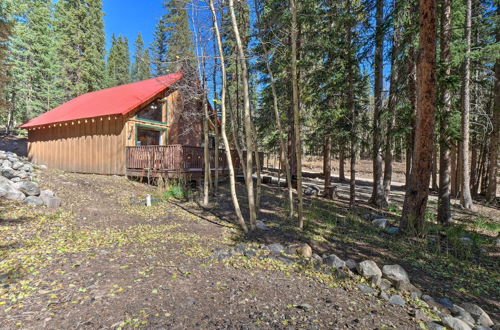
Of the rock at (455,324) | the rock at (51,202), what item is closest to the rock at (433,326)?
the rock at (455,324)

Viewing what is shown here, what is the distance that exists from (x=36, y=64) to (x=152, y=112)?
1714 centimetres

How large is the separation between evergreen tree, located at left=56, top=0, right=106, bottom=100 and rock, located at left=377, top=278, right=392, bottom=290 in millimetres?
25646

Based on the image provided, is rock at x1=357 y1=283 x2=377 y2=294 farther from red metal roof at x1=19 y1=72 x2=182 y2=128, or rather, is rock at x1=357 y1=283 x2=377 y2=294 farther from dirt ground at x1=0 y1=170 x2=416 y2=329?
red metal roof at x1=19 y1=72 x2=182 y2=128

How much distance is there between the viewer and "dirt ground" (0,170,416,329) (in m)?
2.55

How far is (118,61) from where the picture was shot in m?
37.9

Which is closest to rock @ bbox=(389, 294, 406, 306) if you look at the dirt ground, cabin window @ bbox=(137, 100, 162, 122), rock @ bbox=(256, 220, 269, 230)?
the dirt ground

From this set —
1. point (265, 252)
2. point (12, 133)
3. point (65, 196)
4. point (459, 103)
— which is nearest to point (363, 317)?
point (265, 252)

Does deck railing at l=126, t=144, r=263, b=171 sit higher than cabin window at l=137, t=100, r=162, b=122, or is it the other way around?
cabin window at l=137, t=100, r=162, b=122

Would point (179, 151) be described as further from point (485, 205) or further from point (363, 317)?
point (485, 205)

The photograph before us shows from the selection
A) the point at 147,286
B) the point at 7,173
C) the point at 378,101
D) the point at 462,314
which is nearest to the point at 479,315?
the point at 462,314

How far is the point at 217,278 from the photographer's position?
3492mm

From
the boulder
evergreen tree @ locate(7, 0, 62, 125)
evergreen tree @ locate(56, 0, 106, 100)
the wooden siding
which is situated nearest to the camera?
the boulder

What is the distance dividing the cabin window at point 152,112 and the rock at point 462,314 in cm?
1250

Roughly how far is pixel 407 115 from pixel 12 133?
35364 mm
